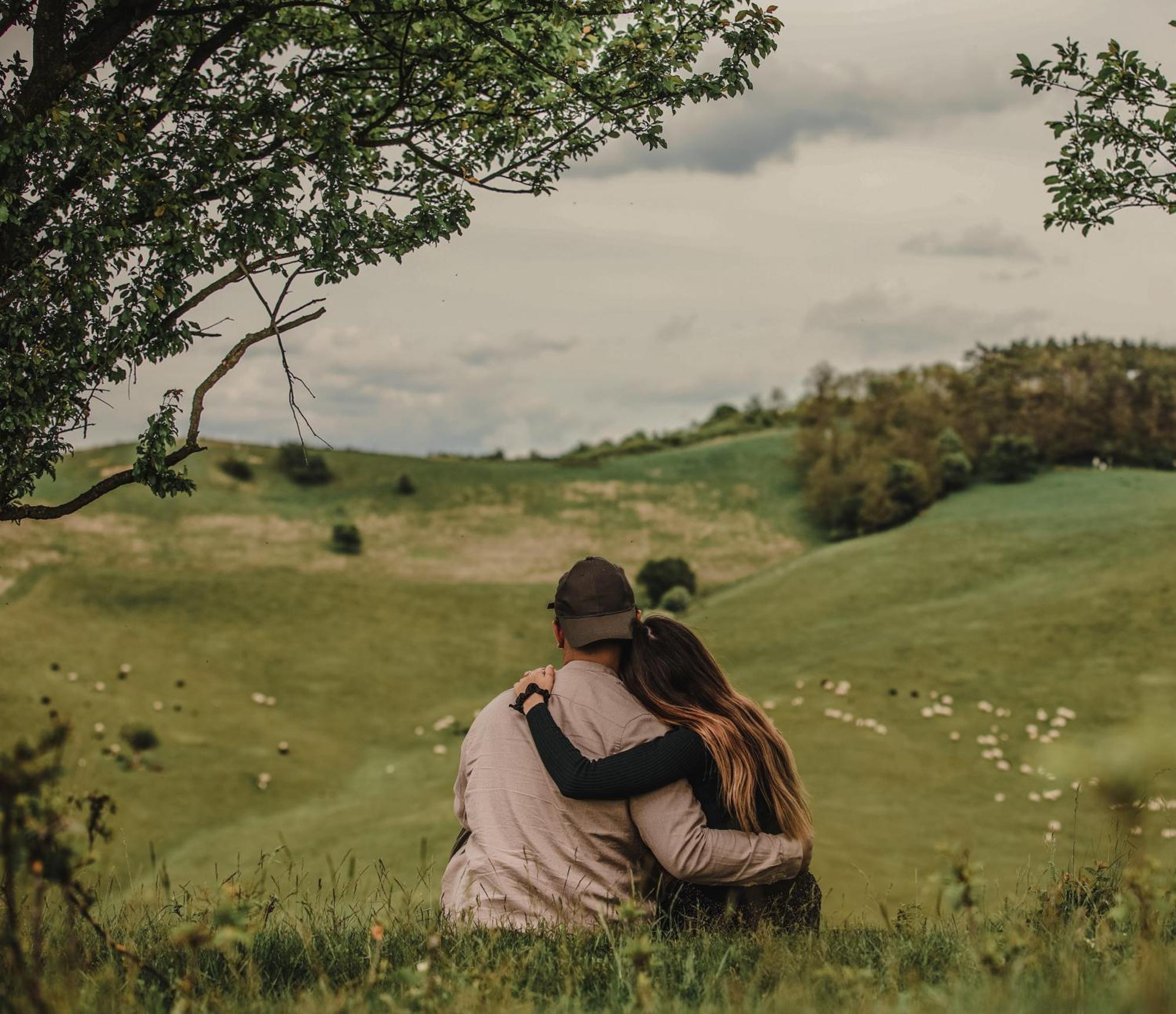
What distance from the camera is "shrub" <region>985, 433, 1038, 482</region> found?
42781 mm

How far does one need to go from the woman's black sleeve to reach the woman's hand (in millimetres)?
203

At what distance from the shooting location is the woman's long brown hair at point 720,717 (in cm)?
454

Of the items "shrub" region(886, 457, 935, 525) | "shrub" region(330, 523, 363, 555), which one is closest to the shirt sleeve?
"shrub" region(330, 523, 363, 555)

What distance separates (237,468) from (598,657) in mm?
42798

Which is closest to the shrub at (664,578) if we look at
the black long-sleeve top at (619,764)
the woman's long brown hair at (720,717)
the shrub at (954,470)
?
the shrub at (954,470)

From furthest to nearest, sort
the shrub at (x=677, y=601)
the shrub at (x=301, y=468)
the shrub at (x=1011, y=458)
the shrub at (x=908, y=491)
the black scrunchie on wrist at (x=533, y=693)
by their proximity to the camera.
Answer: the shrub at (x=301, y=468) < the shrub at (x=1011, y=458) < the shrub at (x=908, y=491) < the shrub at (x=677, y=601) < the black scrunchie on wrist at (x=533, y=693)

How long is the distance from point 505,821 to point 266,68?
6.91 m

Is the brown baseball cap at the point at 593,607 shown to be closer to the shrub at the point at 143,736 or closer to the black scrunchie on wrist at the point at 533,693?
the black scrunchie on wrist at the point at 533,693

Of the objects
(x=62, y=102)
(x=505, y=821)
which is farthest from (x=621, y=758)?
(x=62, y=102)

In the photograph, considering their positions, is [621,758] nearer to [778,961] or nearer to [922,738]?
[778,961]

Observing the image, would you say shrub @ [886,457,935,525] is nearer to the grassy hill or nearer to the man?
the grassy hill

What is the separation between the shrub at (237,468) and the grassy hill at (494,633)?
0.52m

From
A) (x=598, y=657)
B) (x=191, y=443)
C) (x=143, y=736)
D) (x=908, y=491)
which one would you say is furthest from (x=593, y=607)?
(x=908, y=491)

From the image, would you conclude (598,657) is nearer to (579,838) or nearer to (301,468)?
(579,838)
